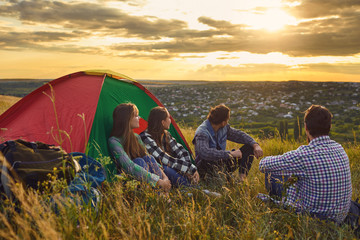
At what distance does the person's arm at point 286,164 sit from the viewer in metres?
3.29

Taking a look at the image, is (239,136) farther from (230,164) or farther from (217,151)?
(217,151)

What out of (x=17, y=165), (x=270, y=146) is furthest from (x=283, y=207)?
(x=270, y=146)

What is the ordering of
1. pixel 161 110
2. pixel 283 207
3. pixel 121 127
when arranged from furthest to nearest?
pixel 161 110 < pixel 121 127 < pixel 283 207

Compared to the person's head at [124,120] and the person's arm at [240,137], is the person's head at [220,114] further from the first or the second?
the person's head at [124,120]

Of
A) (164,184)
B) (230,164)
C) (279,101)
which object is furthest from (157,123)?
(279,101)

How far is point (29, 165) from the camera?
311 cm

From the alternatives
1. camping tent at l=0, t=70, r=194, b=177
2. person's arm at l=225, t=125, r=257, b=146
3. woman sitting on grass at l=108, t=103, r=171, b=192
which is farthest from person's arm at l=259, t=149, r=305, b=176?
camping tent at l=0, t=70, r=194, b=177

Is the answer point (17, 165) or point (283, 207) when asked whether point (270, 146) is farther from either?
point (17, 165)

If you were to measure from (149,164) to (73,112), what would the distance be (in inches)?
60.2

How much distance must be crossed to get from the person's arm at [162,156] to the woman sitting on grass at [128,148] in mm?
180

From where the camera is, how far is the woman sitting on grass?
4.27 m

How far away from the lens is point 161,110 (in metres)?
4.93

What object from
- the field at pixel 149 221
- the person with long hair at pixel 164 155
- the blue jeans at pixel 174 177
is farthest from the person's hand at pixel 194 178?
the field at pixel 149 221

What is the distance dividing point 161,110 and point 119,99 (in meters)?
0.90
